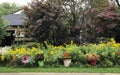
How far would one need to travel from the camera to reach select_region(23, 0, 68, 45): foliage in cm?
2472

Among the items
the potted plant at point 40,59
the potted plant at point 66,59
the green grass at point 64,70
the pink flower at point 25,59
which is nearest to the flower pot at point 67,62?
the potted plant at point 66,59

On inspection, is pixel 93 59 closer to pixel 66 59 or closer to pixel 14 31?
pixel 66 59

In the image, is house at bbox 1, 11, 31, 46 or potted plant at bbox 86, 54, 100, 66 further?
house at bbox 1, 11, 31, 46

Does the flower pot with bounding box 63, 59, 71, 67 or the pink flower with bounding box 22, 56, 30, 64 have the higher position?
the pink flower with bounding box 22, 56, 30, 64

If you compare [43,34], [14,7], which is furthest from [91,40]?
[14,7]

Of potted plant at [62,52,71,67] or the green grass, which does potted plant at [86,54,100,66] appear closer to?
the green grass

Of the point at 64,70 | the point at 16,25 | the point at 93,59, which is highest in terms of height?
the point at 16,25

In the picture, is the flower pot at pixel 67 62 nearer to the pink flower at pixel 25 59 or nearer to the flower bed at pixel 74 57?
the flower bed at pixel 74 57

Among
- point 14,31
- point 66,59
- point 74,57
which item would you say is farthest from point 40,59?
point 14,31

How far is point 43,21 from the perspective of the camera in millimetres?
24562

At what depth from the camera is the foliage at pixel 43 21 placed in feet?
81.1

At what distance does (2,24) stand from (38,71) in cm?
552

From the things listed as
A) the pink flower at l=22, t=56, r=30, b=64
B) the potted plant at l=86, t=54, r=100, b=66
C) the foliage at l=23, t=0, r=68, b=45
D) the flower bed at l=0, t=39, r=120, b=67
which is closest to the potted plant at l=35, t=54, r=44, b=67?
the flower bed at l=0, t=39, r=120, b=67

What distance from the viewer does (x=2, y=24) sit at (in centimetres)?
1923
